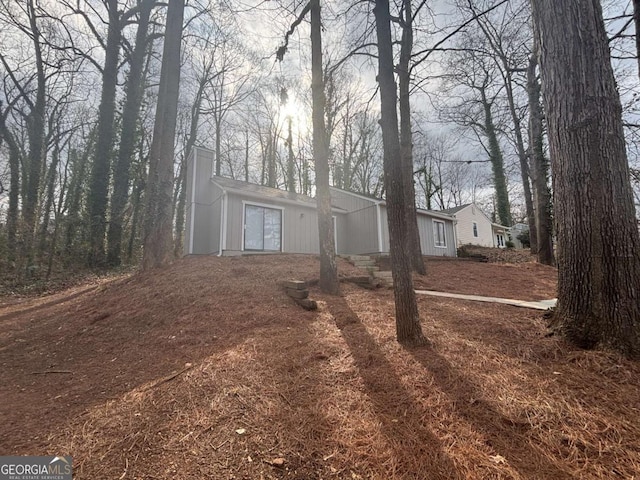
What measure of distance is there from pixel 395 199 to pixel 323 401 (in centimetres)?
216

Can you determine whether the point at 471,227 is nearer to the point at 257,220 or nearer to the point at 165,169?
the point at 257,220

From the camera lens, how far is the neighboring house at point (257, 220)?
10047mm

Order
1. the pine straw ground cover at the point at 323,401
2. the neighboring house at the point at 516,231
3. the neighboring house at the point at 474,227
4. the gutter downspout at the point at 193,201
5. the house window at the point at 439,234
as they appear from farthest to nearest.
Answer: the neighboring house at the point at 516,231 < the neighboring house at the point at 474,227 < the house window at the point at 439,234 < the gutter downspout at the point at 193,201 < the pine straw ground cover at the point at 323,401

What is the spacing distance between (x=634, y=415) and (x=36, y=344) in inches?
245

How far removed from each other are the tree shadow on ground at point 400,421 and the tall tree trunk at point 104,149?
41.5 ft

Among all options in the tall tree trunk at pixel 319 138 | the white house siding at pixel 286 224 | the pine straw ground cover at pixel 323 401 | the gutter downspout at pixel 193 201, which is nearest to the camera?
the pine straw ground cover at pixel 323 401

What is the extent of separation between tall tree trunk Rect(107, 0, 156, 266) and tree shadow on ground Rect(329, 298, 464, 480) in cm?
1240

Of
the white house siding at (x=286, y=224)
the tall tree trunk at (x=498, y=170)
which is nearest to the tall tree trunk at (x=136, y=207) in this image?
the white house siding at (x=286, y=224)

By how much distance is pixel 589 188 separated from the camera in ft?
8.20

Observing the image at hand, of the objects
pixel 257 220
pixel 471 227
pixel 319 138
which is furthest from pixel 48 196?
pixel 471 227

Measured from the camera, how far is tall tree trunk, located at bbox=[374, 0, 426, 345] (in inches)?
122

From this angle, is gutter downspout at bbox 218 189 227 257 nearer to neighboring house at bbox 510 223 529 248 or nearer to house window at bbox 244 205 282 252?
house window at bbox 244 205 282 252

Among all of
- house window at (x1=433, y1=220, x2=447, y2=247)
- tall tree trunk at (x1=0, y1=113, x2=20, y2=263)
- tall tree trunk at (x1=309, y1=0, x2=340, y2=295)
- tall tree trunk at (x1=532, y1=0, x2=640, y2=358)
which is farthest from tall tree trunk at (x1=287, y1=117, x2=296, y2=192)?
tall tree trunk at (x1=532, y1=0, x2=640, y2=358)

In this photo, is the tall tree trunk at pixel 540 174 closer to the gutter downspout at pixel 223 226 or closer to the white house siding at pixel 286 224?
the white house siding at pixel 286 224
